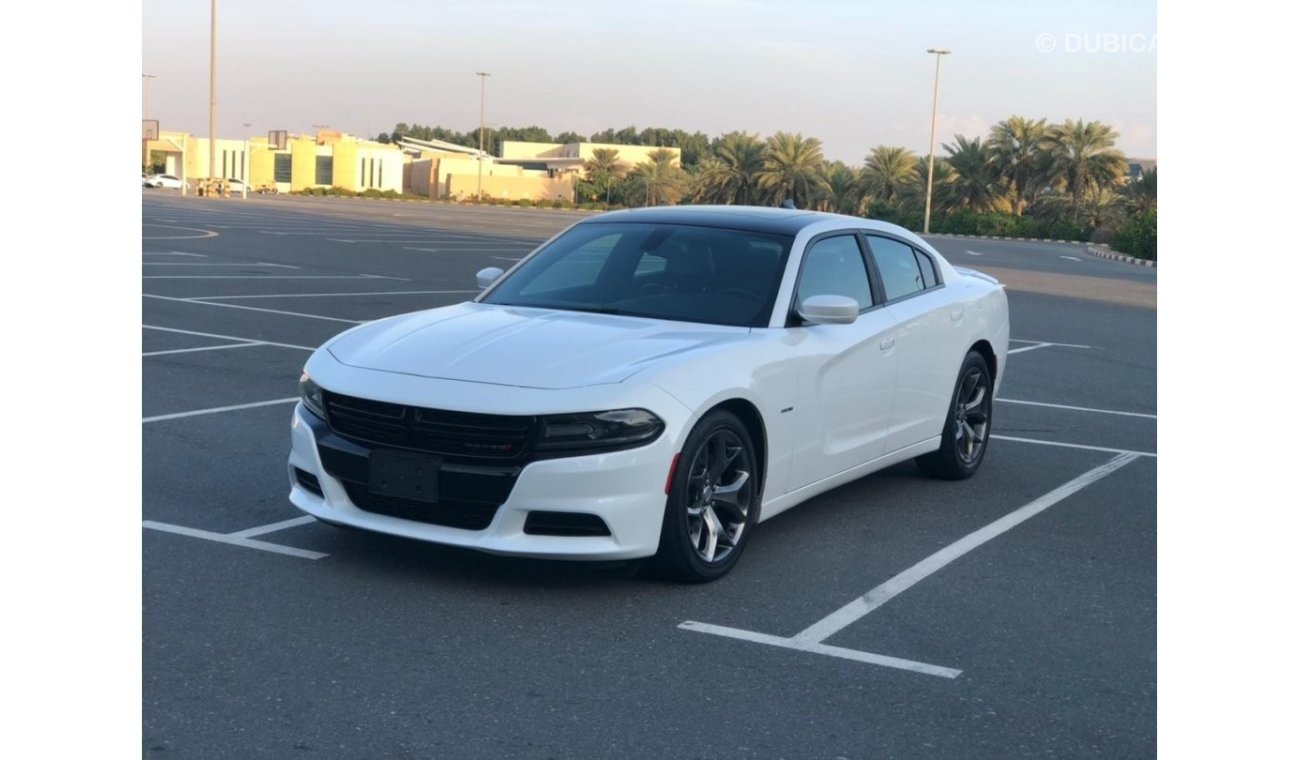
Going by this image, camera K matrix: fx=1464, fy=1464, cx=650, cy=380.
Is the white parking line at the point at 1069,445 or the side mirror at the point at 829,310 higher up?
the side mirror at the point at 829,310

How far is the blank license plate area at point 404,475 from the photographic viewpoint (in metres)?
5.39

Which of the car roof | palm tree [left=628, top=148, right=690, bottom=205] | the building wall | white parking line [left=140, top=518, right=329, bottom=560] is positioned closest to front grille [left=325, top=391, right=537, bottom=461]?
white parking line [left=140, top=518, right=329, bottom=560]

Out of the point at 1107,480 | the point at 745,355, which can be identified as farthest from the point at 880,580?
the point at 1107,480

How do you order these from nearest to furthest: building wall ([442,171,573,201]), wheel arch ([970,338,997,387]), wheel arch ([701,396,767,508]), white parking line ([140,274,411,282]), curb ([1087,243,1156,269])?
1. wheel arch ([701,396,767,508])
2. wheel arch ([970,338,997,387])
3. white parking line ([140,274,411,282])
4. curb ([1087,243,1156,269])
5. building wall ([442,171,573,201])

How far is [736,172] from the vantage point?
74.1m

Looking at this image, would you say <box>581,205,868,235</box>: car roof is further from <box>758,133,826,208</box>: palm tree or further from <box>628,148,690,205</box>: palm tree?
<box>628,148,690,205</box>: palm tree

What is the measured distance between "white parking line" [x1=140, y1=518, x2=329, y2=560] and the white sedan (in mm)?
251

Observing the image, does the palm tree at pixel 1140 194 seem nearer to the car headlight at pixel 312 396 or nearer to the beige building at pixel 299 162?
the car headlight at pixel 312 396

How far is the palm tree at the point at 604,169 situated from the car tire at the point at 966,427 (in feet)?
313

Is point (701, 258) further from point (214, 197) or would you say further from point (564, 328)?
point (214, 197)

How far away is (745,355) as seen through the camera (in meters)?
5.96

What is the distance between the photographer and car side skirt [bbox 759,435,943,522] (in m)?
6.22

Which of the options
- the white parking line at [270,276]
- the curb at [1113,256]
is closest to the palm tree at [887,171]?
the curb at [1113,256]
